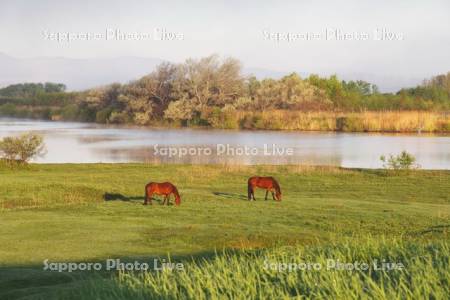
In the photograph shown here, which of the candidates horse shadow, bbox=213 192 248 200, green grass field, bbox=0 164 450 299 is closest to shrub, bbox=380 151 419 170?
green grass field, bbox=0 164 450 299

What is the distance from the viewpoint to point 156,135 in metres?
44.4

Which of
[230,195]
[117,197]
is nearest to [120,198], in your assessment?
[117,197]

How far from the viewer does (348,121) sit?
4769cm

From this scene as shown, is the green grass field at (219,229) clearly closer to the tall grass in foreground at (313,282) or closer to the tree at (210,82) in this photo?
the tall grass in foreground at (313,282)

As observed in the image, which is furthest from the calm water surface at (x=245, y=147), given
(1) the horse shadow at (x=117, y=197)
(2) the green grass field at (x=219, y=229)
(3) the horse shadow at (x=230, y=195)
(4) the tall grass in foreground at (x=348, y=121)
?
(3) the horse shadow at (x=230, y=195)

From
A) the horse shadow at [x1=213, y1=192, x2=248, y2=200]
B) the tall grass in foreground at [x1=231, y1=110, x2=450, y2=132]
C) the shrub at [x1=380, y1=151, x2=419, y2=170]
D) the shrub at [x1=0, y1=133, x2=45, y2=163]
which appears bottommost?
the horse shadow at [x1=213, y1=192, x2=248, y2=200]

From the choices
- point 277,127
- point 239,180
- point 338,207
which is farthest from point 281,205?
point 277,127

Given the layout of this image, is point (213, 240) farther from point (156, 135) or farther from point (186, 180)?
point (156, 135)

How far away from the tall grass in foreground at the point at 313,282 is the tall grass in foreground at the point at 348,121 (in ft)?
127

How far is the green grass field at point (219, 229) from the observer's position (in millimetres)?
6578

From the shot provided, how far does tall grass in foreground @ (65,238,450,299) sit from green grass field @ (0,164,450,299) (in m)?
0.02

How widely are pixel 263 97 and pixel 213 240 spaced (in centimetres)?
4447

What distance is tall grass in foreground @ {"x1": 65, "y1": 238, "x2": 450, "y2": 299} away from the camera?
5910 mm

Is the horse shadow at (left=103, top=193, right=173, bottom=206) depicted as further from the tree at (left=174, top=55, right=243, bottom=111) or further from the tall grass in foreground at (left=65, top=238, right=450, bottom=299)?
the tree at (left=174, top=55, right=243, bottom=111)
